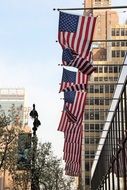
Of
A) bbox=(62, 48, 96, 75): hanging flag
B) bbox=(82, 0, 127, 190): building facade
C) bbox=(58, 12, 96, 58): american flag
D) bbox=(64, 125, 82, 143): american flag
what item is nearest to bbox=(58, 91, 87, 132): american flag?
bbox=(64, 125, 82, 143): american flag

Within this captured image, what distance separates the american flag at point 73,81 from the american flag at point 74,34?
419 cm

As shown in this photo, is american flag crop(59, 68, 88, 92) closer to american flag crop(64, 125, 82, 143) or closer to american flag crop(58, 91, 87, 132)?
american flag crop(58, 91, 87, 132)

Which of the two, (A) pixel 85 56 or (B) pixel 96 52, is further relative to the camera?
(B) pixel 96 52

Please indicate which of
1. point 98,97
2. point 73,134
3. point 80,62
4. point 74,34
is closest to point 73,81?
point 80,62

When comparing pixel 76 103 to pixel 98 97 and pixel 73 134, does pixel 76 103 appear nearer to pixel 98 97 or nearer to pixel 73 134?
pixel 73 134

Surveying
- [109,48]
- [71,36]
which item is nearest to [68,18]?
[71,36]

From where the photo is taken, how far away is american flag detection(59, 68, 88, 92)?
2334 centimetres

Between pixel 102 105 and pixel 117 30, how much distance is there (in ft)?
69.4

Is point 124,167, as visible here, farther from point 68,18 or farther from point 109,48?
point 109,48

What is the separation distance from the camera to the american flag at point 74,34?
61.2 ft

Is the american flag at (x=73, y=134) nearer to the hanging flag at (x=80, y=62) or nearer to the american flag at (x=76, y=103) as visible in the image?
the american flag at (x=76, y=103)

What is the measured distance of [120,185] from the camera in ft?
85.1

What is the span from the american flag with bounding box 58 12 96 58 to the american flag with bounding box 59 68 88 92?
419 centimetres

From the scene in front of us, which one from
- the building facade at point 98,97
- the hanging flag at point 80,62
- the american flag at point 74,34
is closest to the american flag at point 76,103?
the hanging flag at point 80,62
